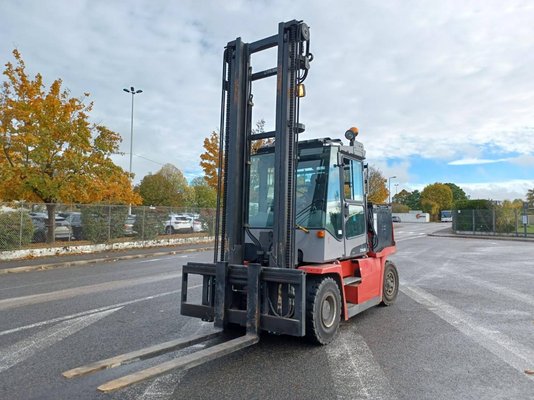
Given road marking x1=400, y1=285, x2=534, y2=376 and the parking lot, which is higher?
road marking x1=400, y1=285, x2=534, y2=376

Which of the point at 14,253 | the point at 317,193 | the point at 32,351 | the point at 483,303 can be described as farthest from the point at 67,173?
the point at 483,303

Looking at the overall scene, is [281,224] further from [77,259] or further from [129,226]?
[129,226]

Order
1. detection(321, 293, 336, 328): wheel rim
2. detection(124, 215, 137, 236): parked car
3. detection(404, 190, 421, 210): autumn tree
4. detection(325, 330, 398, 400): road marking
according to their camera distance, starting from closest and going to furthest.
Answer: detection(325, 330, 398, 400): road marking, detection(321, 293, 336, 328): wheel rim, detection(124, 215, 137, 236): parked car, detection(404, 190, 421, 210): autumn tree

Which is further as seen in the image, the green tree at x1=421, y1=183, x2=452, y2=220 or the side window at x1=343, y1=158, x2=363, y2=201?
the green tree at x1=421, y1=183, x2=452, y2=220

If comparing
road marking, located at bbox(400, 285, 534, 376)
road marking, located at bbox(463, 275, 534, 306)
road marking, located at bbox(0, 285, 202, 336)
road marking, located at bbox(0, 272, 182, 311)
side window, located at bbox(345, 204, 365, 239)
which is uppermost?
side window, located at bbox(345, 204, 365, 239)

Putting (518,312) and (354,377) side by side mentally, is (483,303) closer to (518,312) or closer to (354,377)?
(518,312)

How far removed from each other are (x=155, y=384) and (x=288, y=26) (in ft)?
14.6

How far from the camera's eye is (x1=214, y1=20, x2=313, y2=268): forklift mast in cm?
505

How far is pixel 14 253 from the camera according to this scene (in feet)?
49.3

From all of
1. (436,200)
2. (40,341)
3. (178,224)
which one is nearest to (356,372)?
(40,341)

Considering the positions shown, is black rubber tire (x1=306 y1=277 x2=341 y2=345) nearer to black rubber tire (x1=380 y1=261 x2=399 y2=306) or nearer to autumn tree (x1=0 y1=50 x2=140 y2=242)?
black rubber tire (x1=380 y1=261 x2=399 y2=306)

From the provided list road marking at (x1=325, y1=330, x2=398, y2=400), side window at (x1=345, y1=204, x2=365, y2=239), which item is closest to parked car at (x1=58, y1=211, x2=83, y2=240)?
side window at (x1=345, y1=204, x2=365, y2=239)

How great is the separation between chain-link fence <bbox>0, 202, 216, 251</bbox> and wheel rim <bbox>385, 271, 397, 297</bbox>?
13.7 m

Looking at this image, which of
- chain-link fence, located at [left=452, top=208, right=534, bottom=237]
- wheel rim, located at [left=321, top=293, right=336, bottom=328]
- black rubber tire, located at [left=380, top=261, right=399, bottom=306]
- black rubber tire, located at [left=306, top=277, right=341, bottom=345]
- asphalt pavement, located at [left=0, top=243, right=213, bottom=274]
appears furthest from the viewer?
chain-link fence, located at [left=452, top=208, right=534, bottom=237]
